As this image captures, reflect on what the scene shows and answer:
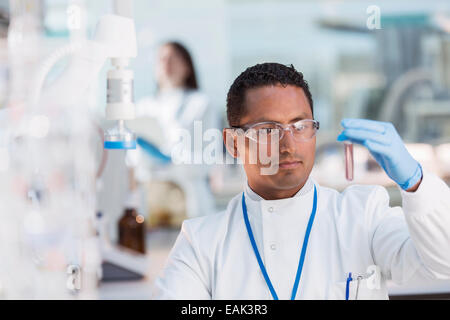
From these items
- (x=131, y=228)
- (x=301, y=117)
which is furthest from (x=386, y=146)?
(x=131, y=228)

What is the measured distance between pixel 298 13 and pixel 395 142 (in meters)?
3.96

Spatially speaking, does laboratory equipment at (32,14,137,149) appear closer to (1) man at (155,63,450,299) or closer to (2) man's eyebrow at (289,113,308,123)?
(1) man at (155,63,450,299)

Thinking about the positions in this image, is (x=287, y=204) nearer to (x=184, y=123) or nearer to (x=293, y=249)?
(x=293, y=249)

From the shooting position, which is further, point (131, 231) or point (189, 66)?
point (189, 66)

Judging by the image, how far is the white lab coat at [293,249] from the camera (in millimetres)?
1196

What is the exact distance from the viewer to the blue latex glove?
1.02m

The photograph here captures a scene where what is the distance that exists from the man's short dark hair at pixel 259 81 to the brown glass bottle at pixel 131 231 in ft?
3.42

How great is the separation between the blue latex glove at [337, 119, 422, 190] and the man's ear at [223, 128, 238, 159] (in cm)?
27

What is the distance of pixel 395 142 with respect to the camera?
3.40 ft

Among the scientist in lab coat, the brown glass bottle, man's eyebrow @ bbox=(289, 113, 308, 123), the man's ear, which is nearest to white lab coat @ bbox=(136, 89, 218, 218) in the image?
the scientist in lab coat

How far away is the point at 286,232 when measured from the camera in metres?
1.23

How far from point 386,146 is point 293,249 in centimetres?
30

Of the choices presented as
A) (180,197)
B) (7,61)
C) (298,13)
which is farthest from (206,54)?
(7,61)
